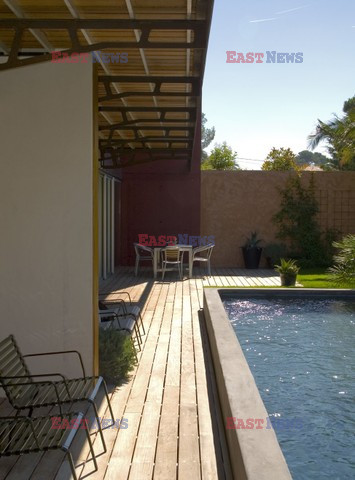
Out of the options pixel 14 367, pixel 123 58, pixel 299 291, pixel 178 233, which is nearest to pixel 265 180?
pixel 178 233

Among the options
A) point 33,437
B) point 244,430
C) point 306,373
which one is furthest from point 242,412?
point 306,373

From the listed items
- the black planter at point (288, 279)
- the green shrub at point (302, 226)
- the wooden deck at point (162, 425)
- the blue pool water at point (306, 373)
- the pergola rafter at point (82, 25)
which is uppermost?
the pergola rafter at point (82, 25)

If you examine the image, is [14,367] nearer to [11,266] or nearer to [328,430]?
[11,266]

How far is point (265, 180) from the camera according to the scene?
15430 mm

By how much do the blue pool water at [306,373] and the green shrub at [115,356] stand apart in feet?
4.21

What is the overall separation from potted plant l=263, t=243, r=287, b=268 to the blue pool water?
5.10 meters

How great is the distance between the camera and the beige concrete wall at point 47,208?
4777 millimetres

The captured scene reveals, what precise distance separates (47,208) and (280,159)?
1732 cm

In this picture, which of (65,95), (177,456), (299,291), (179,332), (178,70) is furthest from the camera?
(299,291)

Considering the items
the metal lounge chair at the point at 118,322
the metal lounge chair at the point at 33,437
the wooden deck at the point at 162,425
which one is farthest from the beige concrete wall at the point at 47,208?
the metal lounge chair at the point at 33,437

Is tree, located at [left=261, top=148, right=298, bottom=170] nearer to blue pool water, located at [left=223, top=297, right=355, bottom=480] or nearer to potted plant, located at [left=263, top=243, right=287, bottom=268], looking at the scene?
potted plant, located at [left=263, top=243, right=287, bottom=268]

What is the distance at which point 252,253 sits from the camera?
14.8 m

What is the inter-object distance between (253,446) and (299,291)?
730 centimetres

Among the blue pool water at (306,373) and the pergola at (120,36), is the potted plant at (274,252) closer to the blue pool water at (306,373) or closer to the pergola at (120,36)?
the blue pool water at (306,373)
